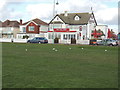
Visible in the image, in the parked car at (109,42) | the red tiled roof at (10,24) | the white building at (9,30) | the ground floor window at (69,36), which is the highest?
the red tiled roof at (10,24)

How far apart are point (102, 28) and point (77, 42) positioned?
2822 cm

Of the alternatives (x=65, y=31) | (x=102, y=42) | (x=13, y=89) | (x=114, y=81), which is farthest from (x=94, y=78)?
(x=65, y=31)

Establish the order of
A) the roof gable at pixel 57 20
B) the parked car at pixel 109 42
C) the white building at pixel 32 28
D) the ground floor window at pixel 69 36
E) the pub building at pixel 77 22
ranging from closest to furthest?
the parked car at pixel 109 42 → the ground floor window at pixel 69 36 → the pub building at pixel 77 22 → the roof gable at pixel 57 20 → the white building at pixel 32 28

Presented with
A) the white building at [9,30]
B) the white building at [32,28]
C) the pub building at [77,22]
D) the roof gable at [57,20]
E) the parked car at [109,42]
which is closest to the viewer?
the parked car at [109,42]

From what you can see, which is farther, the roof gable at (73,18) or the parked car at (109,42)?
the roof gable at (73,18)

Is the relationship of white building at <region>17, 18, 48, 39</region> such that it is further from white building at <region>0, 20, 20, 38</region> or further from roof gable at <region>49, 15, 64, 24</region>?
white building at <region>0, 20, 20, 38</region>

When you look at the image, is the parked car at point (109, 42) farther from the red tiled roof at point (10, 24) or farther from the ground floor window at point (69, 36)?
the red tiled roof at point (10, 24)

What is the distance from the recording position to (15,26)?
3688 inches

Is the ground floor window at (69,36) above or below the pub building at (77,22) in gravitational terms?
below

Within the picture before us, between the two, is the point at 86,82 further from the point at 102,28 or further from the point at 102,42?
the point at 102,28

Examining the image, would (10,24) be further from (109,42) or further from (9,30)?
(109,42)

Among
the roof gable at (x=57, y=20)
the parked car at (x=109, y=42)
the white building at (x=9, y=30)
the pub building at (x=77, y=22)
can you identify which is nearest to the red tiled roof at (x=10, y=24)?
the white building at (x=9, y=30)

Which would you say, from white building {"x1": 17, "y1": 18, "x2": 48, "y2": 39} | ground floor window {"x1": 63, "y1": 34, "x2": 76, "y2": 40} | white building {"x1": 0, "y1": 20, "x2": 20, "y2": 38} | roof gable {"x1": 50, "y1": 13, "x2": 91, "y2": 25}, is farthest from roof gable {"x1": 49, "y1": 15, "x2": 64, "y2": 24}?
white building {"x1": 0, "y1": 20, "x2": 20, "y2": 38}

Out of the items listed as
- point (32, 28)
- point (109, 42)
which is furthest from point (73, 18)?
point (109, 42)
